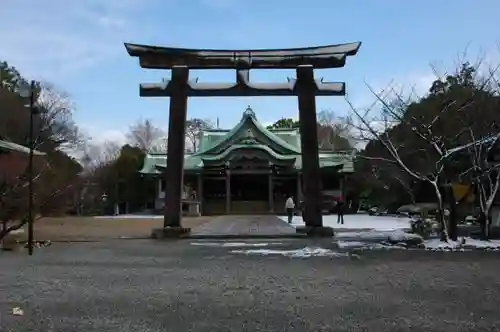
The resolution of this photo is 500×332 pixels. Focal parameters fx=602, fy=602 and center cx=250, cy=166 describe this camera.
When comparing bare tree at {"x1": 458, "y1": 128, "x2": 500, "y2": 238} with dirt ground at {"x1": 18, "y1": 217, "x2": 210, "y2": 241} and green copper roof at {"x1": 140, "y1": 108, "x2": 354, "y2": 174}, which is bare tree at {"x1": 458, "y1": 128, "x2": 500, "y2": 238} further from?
green copper roof at {"x1": 140, "y1": 108, "x2": 354, "y2": 174}

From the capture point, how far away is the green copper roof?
4922 cm

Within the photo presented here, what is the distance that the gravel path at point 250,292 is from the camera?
6.78m

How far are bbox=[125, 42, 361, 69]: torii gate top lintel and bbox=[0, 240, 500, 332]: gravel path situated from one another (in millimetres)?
8077

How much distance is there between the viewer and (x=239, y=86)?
2145cm

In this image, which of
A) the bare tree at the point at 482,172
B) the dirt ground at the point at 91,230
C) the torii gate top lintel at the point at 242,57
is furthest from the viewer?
the dirt ground at the point at 91,230

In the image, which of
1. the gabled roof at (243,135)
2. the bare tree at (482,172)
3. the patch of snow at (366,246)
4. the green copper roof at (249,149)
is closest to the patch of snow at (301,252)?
the patch of snow at (366,246)

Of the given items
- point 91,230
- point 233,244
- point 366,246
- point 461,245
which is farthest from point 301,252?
point 91,230

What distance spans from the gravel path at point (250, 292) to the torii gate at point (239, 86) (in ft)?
20.8

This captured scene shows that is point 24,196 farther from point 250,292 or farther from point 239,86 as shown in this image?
point 250,292

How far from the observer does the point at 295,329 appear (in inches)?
252

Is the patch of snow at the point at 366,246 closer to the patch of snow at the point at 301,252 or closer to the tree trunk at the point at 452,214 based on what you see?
the patch of snow at the point at 301,252

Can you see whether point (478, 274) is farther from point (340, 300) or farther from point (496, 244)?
point (496, 244)

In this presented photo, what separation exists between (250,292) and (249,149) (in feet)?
132

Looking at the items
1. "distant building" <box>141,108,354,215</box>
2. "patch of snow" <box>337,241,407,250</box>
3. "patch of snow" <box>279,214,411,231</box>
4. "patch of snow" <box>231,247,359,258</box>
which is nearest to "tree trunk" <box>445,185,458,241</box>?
"patch of snow" <box>337,241,407,250</box>
